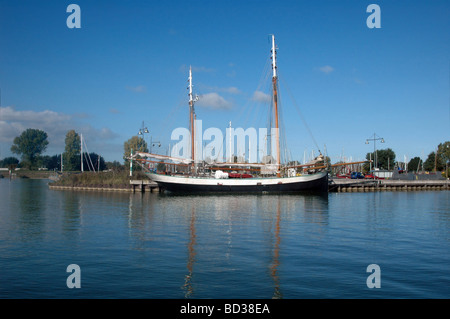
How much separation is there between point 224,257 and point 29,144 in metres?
199

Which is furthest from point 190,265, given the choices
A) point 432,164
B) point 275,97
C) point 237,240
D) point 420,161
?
point 420,161

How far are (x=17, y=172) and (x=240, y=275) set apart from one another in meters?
186

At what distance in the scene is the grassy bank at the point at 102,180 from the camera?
257 ft

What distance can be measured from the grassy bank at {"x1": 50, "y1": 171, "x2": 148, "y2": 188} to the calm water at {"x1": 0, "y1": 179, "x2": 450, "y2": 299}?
4694 cm

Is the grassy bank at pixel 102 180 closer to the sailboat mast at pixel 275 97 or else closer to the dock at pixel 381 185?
the sailboat mast at pixel 275 97

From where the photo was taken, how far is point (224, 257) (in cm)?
1814

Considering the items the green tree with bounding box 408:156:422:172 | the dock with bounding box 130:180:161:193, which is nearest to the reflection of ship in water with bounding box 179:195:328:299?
the dock with bounding box 130:180:161:193

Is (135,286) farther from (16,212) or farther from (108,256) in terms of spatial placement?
(16,212)

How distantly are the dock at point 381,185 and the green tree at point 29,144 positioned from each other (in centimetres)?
16377

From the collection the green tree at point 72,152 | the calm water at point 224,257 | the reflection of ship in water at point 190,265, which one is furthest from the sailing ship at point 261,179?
the green tree at point 72,152

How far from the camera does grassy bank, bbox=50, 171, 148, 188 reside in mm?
78456

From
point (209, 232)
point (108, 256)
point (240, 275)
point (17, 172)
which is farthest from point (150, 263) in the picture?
point (17, 172)

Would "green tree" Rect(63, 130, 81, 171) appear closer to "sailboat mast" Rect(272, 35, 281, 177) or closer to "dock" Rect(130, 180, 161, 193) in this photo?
"dock" Rect(130, 180, 161, 193)
